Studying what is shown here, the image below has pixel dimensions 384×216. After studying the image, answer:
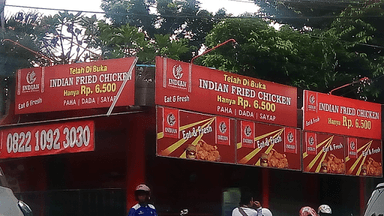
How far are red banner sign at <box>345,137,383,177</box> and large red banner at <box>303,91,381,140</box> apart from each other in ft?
0.70

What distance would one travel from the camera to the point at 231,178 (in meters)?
17.5

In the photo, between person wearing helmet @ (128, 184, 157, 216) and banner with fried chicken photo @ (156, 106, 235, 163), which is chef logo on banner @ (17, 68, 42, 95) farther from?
person wearing helmet @ (128, 184, 157, 216)

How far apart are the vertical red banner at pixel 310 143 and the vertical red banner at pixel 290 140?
17.9 inches

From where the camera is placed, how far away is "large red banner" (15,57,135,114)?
44.0ft

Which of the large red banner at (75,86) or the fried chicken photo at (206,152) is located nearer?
the large red banner at (75,86)

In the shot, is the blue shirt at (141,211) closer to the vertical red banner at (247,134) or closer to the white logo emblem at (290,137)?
the vertical red banner at (247,134)

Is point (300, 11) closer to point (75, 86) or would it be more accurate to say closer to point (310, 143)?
point (310, 143)

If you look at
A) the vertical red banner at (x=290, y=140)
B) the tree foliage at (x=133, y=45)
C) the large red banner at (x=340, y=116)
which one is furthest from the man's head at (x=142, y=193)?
the tree foliage at (x=133, y=45)

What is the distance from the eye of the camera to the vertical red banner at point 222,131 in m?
14.2

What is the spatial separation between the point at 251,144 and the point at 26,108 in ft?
17.7

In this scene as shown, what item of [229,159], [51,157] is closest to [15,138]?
[51,157]

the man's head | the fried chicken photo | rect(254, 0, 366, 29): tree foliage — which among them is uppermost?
rect(254, 0, 366, 29): tree foliage

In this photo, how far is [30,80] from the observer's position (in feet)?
47.3

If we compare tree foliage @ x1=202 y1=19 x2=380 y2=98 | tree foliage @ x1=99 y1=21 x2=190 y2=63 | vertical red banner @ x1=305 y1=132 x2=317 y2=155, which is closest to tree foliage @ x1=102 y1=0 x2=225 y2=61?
tree foliage @ x1=99 y1=21 x2=190 y2=63
